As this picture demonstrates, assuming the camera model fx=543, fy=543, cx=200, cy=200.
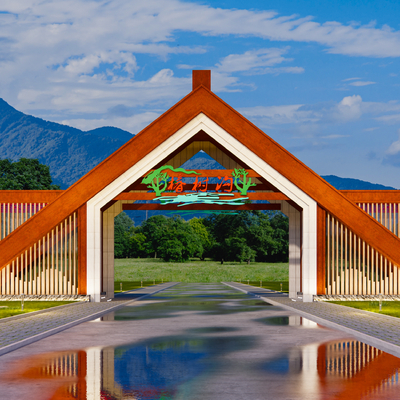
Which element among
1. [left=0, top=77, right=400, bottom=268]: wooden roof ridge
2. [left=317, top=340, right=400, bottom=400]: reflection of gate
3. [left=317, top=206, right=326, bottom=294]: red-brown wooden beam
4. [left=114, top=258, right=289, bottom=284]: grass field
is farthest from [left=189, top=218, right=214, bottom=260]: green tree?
[left=317, top=340, right=400, bottom=400]: reflection of gate

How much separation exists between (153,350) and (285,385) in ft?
14.3

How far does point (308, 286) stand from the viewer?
29312mm

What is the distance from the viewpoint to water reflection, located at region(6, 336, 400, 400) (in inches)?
348

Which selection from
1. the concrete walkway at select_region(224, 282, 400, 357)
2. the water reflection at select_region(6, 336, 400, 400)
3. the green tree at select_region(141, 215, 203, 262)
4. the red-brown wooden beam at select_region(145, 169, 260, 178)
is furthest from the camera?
the green tree at select_region(141, 215, 203, 262)

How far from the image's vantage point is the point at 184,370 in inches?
409

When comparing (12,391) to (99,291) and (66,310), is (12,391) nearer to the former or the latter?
(66,310)

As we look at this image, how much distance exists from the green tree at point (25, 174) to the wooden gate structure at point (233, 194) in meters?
40.6

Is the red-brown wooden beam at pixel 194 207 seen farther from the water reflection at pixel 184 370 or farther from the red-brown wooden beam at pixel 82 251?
the water reflection at pixel 184 370

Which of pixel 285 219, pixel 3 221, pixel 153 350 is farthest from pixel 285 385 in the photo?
pixel 285 219

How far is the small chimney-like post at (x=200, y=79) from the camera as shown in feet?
100

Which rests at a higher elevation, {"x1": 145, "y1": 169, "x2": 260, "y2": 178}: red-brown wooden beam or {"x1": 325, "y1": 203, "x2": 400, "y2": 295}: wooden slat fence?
{"x1": 145, "y1": 169, "x2": 260, "y2": 178}: red-brown wooden beam

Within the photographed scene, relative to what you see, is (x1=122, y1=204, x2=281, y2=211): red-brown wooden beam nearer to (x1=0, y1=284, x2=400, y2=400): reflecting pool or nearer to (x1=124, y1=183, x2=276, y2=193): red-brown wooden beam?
(x1=124, y1=183, x2=276, y2=193): red-brown wooden beam

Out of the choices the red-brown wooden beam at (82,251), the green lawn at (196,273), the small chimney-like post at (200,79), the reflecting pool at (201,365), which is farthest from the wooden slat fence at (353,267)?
the green lawn at (196,273)

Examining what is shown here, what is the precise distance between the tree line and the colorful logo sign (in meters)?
83.0
